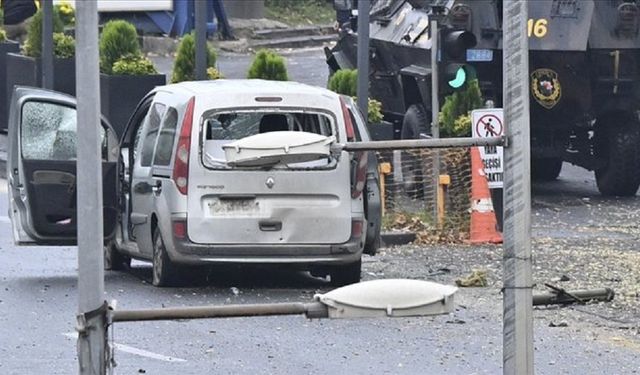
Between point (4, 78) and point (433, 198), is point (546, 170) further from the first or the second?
point (4, 78)

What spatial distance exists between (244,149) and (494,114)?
10.7 m

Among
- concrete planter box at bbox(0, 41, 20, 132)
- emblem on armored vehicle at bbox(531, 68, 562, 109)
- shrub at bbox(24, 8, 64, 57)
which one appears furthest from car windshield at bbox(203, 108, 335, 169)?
concrete planter box at bbox(0, 41, 20, 132)

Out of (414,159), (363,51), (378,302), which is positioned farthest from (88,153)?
(414,159)

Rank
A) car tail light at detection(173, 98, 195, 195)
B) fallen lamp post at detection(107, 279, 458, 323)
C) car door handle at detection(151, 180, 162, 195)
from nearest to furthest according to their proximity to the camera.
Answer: fallen lamp post at detection(107, 279, 458, 323), car tail light at detection(173, 98, 195, 195), car door handle at detection(151, 180, 162, 195)

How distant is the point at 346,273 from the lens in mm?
12602

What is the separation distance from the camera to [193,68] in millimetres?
21484

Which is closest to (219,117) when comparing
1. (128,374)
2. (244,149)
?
(128,374)

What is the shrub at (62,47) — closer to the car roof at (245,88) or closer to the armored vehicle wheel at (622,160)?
the armored vehicle wheel at (622,160)

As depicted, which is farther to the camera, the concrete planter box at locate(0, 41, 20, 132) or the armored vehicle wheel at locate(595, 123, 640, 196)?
the concrete planter box at locate(0, 41, 20, 132)

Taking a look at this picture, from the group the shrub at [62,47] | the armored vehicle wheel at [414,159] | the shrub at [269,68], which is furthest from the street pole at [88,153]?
the shrub at [62,47]

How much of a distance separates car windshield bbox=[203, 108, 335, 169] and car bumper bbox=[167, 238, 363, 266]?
0.62 meters

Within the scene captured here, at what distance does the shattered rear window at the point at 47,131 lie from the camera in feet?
41.4

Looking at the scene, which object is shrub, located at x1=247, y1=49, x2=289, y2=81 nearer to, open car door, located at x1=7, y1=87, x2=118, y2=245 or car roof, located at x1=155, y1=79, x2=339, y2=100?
car roof, located at x1=155, y1=79, x2=339, y2=100

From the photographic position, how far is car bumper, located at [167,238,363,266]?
39.3 feet
